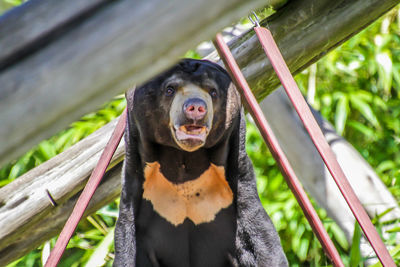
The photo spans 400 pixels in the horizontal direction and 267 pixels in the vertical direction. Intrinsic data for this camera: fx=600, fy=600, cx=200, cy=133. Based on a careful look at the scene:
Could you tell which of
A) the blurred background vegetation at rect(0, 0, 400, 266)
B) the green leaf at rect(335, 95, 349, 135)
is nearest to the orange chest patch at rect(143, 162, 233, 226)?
the blurred background vegetation at rect(0, 0, 400, 266)

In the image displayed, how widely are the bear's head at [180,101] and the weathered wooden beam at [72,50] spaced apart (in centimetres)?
100

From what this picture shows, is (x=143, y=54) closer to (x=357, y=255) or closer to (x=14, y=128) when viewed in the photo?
(x=14, y=128)

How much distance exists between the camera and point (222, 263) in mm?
1829

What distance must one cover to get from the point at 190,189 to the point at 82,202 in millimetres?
347

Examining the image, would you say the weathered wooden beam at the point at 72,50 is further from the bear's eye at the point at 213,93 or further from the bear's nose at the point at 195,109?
the bear's eye at the point at 213,93

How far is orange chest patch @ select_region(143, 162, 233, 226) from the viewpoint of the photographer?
5.94ft

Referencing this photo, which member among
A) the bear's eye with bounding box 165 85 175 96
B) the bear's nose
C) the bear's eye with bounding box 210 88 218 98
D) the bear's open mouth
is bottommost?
the bear's open mouth

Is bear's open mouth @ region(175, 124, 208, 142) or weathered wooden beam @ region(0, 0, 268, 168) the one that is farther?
bear's open mouth @ region(175, 124, 208, 142)

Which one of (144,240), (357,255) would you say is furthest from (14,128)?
(357,255)

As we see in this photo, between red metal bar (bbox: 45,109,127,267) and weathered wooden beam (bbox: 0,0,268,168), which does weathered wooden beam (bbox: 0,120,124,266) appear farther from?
weathered wooden beam (bbox: 0,0,268,168)

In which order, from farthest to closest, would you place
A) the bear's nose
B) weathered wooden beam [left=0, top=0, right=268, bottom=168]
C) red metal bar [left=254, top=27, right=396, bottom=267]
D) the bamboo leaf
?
the bamboo leaf
the bear's nose
red metal bar [left=254, top=27, right=396, bottom=267]
weathered wooden beam [left=0, top=0, right=268, bottom=168]

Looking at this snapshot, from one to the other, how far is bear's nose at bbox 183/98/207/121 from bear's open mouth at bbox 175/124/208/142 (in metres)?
0.03

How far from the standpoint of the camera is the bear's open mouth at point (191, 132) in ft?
5.20

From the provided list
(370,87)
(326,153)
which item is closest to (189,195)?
(326,153)
